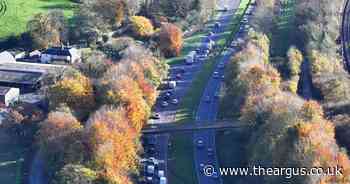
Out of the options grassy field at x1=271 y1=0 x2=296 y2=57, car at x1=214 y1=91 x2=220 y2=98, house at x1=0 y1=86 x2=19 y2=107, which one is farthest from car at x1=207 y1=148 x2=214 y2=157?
grassy field at x1=271 y1=0 x2=296 y2=57

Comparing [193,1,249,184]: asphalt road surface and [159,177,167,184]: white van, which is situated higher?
[193,1,249,184]: asphalt road surface

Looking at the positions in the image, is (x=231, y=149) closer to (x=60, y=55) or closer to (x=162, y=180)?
(x=162, y=180)

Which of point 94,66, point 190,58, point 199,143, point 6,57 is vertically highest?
point 94,66

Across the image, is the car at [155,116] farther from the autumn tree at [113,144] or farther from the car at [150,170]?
the car at [150,170]

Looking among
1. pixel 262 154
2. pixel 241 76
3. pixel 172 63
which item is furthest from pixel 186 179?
pixel 172 63

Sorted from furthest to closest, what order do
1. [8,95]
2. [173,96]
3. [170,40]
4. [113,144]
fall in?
[170,40], [173,96], [8,95], [113,144]

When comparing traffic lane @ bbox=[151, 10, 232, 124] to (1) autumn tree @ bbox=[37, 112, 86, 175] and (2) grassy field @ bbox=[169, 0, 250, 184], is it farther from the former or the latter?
(1) autumn tree @ bbox=[37, 112, 86, 175]

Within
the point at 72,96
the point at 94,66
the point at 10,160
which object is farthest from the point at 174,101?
the point at 10,160

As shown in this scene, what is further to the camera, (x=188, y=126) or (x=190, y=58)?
(x=190, y=58)
